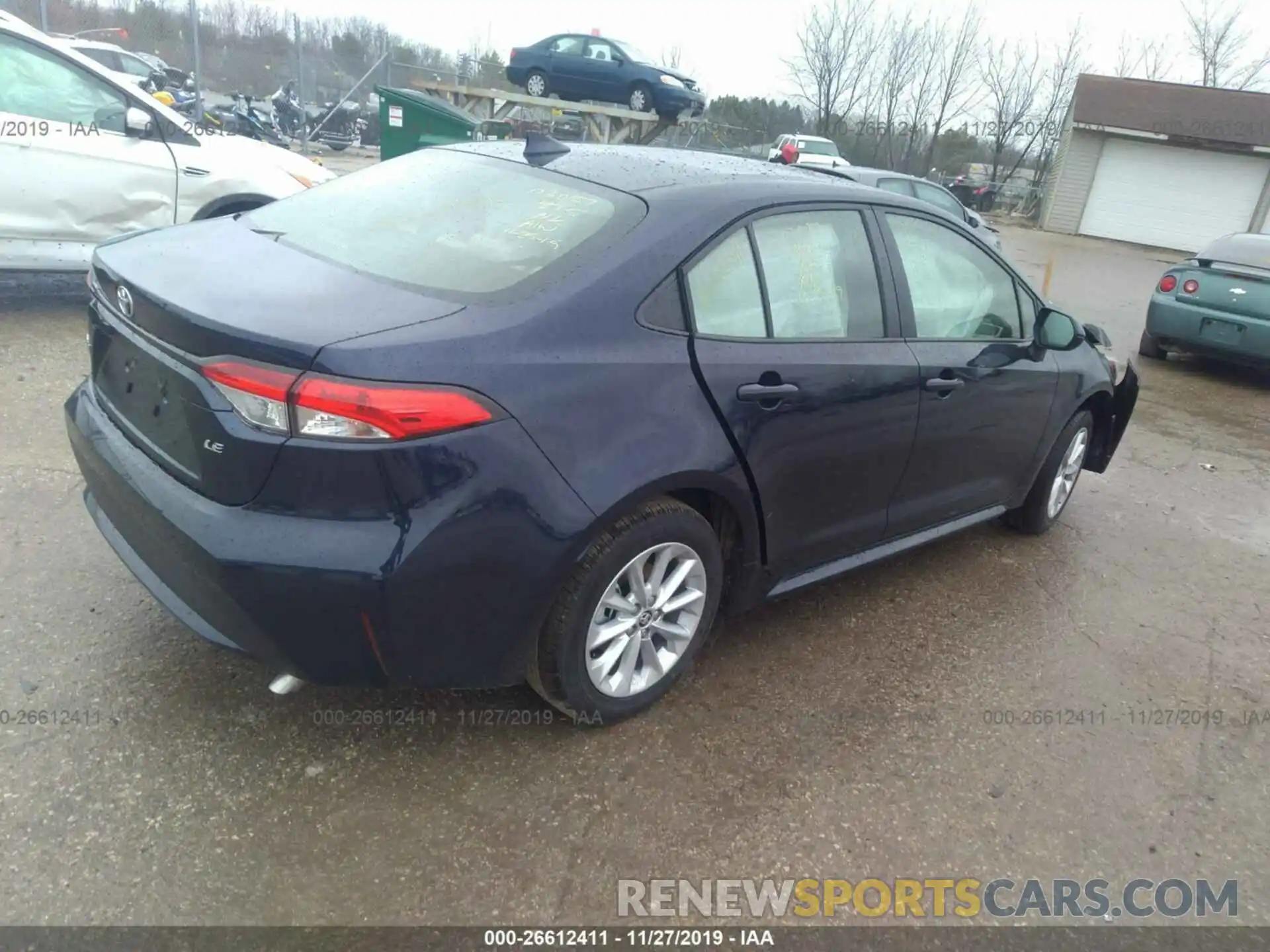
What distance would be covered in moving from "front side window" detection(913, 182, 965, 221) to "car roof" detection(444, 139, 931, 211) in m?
8.09

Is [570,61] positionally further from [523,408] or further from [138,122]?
[523,408]

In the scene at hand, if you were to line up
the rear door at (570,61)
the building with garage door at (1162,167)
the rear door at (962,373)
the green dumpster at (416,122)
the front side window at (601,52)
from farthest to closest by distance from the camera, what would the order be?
the building with garage door at (1162,167), the rear door at (570,61), the front side window at (601,52), the green dumpster at (416,122), the rear door at (962,373)

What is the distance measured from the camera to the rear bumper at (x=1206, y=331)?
8266 mm

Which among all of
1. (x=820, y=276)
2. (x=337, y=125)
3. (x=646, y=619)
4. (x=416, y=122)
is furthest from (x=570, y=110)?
(x=646, y=619)

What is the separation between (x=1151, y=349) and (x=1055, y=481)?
20.4 feet

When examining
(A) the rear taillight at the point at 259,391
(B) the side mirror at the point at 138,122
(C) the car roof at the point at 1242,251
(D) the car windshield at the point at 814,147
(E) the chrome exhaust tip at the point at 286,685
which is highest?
(D) the car windshield at the point at 814,147

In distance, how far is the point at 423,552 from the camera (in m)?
2.14

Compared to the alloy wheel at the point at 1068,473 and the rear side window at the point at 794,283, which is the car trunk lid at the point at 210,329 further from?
the alloy wheel at the point at 1068,473

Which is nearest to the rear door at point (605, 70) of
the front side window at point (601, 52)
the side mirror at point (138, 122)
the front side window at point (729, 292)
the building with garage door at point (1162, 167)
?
the front side window at point (601, 52)

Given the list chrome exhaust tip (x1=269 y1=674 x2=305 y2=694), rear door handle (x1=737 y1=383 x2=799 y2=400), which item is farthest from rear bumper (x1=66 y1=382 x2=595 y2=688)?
rear door handle (x1=737 y1=383 x2=799 y2=400)

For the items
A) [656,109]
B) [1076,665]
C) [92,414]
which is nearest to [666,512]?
[92,414]

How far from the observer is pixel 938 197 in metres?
11.6

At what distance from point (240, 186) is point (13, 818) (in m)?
5.07

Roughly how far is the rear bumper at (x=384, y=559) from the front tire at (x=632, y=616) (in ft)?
0.34
